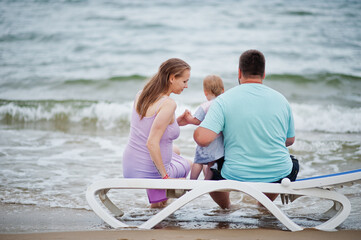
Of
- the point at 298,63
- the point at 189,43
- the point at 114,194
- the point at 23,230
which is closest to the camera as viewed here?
the point at 23,230

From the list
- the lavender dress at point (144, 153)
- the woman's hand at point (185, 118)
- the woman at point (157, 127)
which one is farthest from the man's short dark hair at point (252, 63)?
the lavender dress at point (144, 153)

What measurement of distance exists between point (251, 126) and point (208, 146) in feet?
1.66

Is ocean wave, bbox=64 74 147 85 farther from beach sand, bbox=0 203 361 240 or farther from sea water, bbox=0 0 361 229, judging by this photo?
beach sand, bbox=0 203 361 240

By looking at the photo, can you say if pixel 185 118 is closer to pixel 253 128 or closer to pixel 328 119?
pixel 253 128

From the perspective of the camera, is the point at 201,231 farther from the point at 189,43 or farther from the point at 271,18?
the point at 271,18

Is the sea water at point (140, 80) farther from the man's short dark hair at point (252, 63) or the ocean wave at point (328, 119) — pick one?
the man's short dark hair at point (252, 63)

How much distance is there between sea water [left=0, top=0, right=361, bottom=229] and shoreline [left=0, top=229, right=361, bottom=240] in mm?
396

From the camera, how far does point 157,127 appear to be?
10.9ft

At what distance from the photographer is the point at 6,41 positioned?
51.6 ft

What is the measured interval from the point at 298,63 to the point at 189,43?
421 centimetres

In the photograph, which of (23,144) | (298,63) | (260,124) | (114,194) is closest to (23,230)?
(114,194)

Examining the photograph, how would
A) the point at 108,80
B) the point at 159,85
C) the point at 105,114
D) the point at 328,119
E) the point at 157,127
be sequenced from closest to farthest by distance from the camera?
the point at 157,127, the point at 159,85, the point at 328,119, the point at 105,114, the point at 108,80

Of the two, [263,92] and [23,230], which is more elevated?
[263,92]

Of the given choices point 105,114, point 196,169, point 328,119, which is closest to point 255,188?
point 196,169
